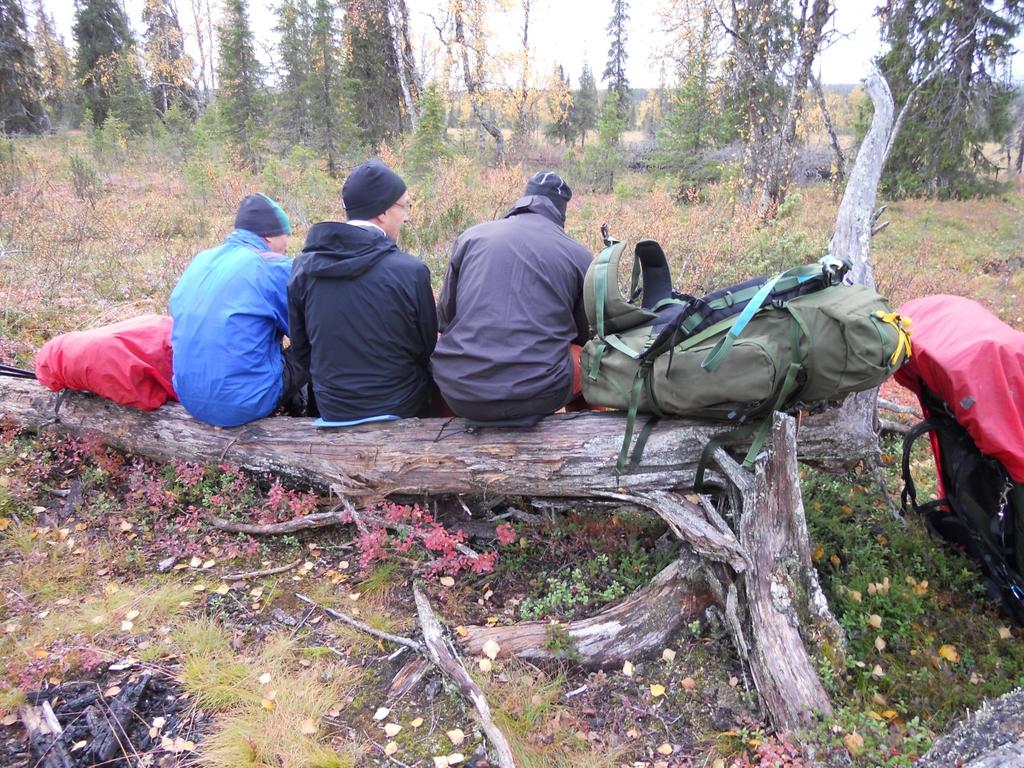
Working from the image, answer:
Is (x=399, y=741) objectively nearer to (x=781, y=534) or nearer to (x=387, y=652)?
(x=387, y=652)

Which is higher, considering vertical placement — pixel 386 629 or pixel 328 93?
pixel 328 93

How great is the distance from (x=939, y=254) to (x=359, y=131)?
15676 mm

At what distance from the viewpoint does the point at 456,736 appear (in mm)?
2463

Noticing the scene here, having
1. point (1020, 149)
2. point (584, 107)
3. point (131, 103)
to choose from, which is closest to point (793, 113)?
point (131, 103)

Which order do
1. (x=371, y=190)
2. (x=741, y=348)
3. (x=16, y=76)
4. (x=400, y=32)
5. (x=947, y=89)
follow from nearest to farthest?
(x=741, y=348) < (x=371, y=190) < (x=947, y=89) < (x=400, y=32) < (x=16, y=76)

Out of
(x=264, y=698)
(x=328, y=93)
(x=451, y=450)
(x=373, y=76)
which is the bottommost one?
(x=264, y=698)

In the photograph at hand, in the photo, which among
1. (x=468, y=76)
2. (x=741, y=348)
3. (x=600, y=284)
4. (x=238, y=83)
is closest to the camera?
(x=741, y=348)

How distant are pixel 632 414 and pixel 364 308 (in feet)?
5.36

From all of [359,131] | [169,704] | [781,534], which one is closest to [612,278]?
[781,534]

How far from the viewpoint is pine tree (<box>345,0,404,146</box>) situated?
1944 centimetres

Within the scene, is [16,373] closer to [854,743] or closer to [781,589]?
[781,589]

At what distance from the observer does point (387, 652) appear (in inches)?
114

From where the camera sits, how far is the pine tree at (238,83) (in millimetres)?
19578

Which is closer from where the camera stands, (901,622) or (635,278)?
(901,622)
